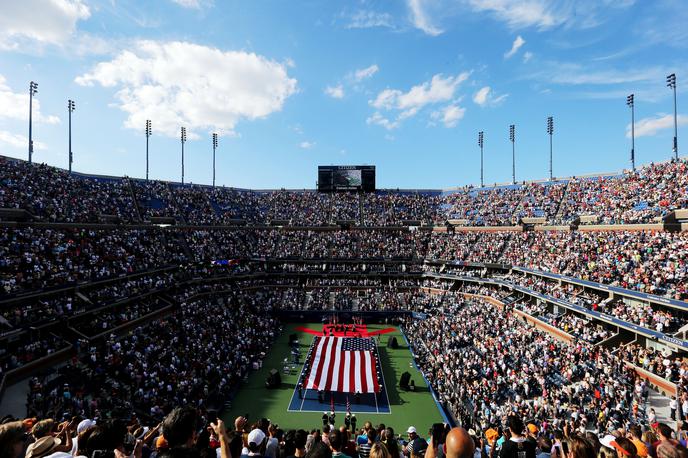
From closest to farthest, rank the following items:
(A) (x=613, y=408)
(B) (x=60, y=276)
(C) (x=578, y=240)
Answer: (A) (x=613, y=408)
(B) (x=60, y=276)
(C) (x=578, y=240)

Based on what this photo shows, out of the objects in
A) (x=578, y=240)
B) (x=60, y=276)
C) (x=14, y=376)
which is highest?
(x=578, y=240)

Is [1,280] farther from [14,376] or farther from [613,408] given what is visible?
[613,408]

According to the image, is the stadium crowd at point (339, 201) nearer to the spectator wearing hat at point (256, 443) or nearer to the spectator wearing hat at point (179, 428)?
the spectator wearing hat at point (256, 443)

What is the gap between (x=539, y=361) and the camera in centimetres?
2114

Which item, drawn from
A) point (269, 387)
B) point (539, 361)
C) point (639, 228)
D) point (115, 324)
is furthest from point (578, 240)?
point (115, 324)

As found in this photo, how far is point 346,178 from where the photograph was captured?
193 ft

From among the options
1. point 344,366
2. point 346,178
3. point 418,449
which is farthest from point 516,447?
point 346,178

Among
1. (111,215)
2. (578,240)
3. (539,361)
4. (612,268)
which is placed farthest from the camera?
(111,215)

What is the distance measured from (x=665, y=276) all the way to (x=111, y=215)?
44.8 meters

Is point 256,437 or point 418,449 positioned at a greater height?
point 256,437

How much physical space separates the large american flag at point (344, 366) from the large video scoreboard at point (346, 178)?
102 feet

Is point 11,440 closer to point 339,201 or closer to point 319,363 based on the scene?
point 319,363

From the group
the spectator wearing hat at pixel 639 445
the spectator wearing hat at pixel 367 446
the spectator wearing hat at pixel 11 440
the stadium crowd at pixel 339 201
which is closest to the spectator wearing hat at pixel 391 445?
the spectator wearing hat at pixel 367 446

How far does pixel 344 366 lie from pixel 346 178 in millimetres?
37819
